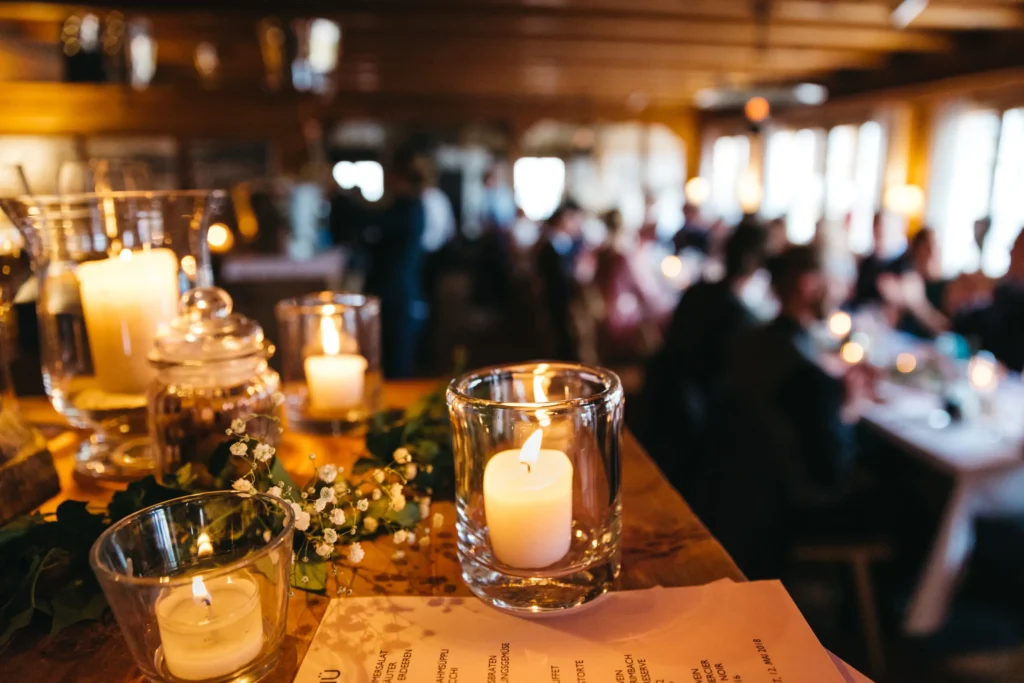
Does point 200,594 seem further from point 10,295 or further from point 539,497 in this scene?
point 10,295

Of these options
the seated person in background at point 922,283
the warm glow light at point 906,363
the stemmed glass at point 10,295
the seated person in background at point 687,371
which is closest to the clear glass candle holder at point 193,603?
the stemmed glass at point 10,295

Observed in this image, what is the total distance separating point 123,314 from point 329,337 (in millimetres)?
287

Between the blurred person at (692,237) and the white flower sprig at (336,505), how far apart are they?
608cm

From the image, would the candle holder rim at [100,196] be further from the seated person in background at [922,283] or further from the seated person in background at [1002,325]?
the seated person in background at [922,283]

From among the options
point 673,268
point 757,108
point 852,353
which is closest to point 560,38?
point 757,108

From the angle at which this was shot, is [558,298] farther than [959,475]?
Yes

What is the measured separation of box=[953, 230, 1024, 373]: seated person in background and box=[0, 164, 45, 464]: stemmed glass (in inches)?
128

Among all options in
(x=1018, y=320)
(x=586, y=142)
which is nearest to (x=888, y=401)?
(x=1018, y=320)

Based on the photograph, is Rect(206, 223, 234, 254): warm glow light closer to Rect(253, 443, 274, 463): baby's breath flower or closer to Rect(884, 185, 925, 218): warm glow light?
Rect(253, 443, 274, 463): baby's breath flower

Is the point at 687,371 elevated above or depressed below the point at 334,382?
below

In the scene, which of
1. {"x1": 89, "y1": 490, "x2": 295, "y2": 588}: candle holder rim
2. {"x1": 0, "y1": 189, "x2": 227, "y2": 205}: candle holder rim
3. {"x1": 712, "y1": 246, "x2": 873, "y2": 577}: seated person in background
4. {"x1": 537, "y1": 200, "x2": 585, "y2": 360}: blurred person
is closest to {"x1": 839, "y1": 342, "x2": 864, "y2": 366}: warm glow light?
{"x1": 712, "y1": 246, "x2": 873, "y2": 577}: seated person in background

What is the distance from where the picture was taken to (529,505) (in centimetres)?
60

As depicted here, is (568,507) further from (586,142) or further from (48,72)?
(586,142)

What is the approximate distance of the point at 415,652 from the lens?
546mm
